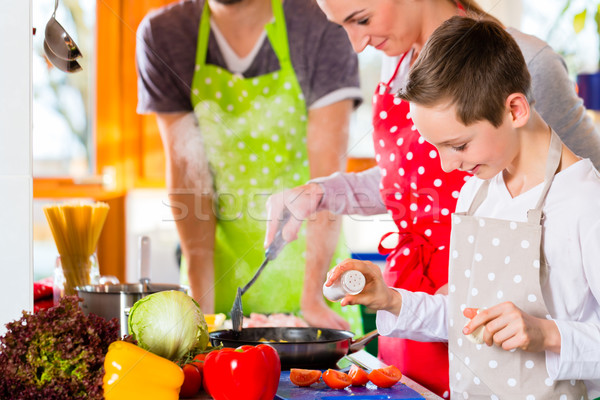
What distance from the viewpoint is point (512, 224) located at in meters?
0.94

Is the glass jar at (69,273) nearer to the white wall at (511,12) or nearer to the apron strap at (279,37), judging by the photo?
the apron strap at (279,37)

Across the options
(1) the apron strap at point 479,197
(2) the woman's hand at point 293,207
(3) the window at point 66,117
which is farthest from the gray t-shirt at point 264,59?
(1) the apron strap at point 479,197

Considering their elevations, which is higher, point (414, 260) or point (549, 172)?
point (549, 172)

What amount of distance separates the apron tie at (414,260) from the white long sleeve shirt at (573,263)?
0.23 metres

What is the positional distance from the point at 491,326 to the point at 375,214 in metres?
0.60

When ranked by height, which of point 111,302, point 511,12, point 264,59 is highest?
point 511,12

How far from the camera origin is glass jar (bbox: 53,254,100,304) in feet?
3.88

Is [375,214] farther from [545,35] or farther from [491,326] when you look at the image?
[545,35]

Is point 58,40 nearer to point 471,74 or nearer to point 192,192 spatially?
point 192,192

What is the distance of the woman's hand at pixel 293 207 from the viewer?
136 centimetres

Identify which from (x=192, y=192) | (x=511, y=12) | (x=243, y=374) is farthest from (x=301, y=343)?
(x=511, y=12)

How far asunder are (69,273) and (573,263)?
0.85 metres

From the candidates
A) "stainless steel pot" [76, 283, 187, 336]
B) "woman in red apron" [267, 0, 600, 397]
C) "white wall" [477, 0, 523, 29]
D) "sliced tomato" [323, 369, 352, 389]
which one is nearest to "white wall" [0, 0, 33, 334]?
"stainless steel pot" [76, 283, 187, 336]

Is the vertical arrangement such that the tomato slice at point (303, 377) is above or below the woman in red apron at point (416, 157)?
below
